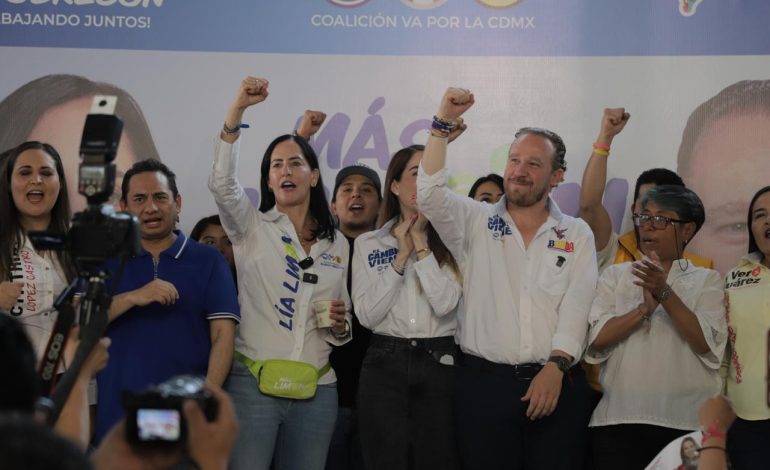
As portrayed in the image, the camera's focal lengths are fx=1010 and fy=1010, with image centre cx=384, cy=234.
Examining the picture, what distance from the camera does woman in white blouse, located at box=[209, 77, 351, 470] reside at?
3.64m

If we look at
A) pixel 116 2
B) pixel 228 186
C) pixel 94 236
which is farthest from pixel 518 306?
pixel 116 2

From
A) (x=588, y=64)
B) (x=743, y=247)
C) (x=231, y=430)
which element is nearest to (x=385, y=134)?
(x=588, y=64)

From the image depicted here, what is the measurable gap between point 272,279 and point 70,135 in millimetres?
1451

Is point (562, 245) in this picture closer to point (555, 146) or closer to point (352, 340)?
point (555, 146)

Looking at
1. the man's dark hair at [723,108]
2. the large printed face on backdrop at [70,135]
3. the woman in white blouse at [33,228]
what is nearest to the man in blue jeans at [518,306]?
the man's dark hair at [723,108]

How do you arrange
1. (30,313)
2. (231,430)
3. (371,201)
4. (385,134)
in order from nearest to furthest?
(231,430) → (30,313) → (371,201) → (385,134)

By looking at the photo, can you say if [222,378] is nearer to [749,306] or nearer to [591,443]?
[591,443]

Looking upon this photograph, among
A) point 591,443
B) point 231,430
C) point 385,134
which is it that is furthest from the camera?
point 385,134

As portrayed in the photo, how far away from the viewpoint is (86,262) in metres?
2.38

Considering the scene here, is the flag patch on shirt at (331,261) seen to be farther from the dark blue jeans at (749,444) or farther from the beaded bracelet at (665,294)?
the dark blue jeans at (749,444)

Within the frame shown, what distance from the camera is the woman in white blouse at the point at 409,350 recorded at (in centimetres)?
360

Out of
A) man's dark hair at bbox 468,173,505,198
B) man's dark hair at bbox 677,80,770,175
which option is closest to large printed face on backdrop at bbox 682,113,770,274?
man's dark hair at bbox 677,80,770,175

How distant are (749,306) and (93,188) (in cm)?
232

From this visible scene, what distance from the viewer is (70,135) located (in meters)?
4.62
